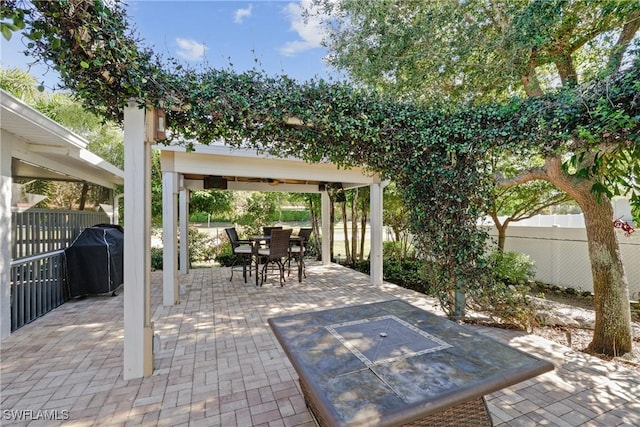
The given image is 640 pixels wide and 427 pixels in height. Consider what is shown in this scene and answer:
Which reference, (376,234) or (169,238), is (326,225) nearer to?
(376,234)

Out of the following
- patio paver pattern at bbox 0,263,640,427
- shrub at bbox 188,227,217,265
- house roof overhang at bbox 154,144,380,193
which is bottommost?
patio paver pattern at bbox 0,263,640,427

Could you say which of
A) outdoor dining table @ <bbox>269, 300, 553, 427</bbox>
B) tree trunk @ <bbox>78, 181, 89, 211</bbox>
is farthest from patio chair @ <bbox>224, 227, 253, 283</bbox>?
outdoor dining table @ <bbox>269, 300, 553, 427</bbox>

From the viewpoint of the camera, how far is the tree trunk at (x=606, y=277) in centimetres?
380

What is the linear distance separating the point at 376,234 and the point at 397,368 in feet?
16.9

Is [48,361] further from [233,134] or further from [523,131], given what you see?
[523,131]

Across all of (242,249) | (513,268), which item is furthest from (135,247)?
(513,268)

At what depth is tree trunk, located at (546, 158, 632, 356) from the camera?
12.5 ft

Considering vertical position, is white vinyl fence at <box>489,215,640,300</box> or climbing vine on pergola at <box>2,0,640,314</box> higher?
climbing vine on pergola at <box>2,0,640,314</box>

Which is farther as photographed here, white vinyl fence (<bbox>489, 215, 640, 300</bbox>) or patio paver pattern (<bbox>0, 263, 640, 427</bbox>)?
white vinyl fence (<bbox>489, 215, 640, 300</bbox>)

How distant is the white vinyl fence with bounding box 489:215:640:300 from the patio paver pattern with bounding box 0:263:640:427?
4.40 m

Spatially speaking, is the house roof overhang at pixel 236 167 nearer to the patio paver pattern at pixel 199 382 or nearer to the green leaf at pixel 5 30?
the patio paver pattern at pixel 199 382

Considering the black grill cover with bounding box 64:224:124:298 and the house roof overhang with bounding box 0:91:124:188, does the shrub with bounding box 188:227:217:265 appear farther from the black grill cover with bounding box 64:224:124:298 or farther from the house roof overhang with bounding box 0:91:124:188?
the house roof overhang with bounding box 0:91:124:188

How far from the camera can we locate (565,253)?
728 cm

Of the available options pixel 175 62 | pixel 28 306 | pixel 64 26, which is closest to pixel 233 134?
pixel 175 62
